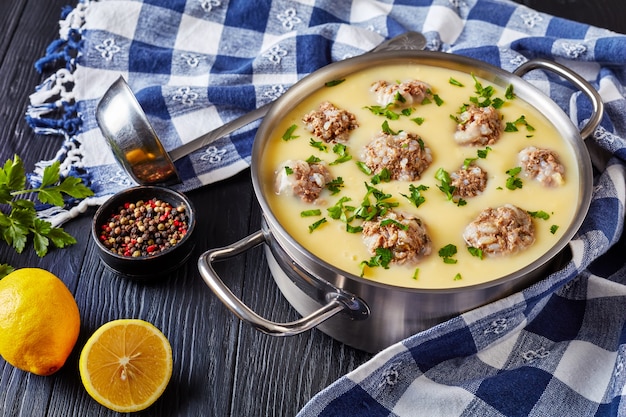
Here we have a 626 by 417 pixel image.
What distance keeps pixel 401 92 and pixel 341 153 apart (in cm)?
32

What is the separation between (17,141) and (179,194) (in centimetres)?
80

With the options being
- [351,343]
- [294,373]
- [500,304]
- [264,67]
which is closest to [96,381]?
[294,373]

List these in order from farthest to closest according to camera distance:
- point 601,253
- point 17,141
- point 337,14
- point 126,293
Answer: point 337,14 → point 17,141 → point 126,293 → point 601,253

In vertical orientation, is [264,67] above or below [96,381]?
above

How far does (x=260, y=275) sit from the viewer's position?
2738mm

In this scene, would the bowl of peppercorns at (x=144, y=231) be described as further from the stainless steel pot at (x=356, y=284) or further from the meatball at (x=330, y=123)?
the meatball at (x=330, y=123)

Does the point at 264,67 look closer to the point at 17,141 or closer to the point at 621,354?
the point at 17,141

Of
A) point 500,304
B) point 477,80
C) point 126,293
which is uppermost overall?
point 477,80

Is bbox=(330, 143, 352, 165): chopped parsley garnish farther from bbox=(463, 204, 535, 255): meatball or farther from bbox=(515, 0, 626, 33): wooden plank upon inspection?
bbox=(515, 0, 626, 33): wooden plank

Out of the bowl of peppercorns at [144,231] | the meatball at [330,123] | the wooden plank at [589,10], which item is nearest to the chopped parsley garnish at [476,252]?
the meatball at [330,123]

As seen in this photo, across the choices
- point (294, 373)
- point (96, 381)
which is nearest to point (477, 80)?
point (294, 373)

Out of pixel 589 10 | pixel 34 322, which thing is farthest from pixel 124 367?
pixel 589 10

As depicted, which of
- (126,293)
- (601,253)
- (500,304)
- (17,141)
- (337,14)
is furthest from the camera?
(337,14)

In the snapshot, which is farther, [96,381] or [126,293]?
[126,293]
